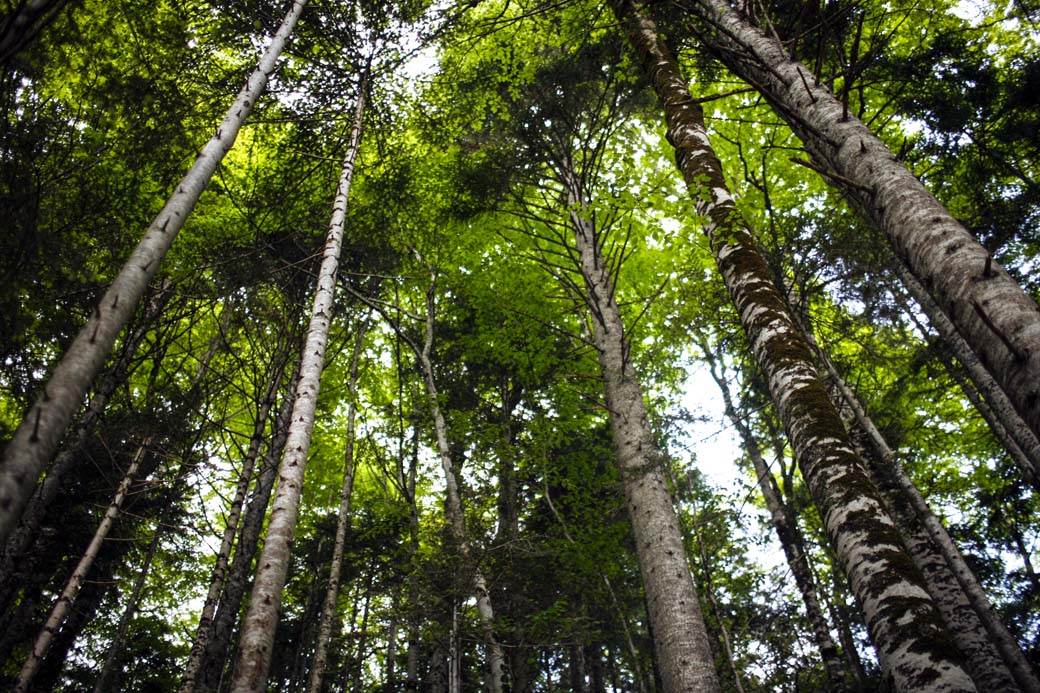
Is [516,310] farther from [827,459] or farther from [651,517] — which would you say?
[827,459]

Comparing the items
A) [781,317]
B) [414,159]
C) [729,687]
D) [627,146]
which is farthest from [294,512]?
[627,146]

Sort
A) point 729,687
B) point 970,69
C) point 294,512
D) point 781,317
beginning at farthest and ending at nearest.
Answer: point 729,687 → point 970,69 → point 294,512 → point 781,317

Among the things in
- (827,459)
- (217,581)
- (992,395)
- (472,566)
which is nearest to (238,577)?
(217,581)

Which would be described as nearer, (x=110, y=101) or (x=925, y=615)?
(x=925, y=615)

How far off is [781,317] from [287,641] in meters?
16.8

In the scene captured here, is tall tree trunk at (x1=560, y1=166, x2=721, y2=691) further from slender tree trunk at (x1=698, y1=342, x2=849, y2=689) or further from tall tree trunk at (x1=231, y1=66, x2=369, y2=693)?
tall tree trunk at (x1=231, y1=66, x2=369, y2=693)

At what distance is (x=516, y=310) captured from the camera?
31.0 ft

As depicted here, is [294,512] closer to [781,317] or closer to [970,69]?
[781,317]

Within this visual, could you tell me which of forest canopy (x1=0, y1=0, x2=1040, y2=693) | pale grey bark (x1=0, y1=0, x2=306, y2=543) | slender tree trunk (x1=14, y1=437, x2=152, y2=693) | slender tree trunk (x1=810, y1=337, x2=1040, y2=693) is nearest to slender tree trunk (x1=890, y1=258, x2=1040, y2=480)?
forest canopy (x1=0, y1=0, x2=1040, y2=693)

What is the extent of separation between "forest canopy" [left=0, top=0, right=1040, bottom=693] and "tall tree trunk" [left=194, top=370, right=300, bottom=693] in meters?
0.08

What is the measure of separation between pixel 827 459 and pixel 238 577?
8.08 metres

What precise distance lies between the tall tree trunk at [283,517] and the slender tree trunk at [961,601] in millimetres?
6939

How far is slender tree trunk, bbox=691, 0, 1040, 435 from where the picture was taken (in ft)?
6.55

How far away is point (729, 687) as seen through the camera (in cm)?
995
